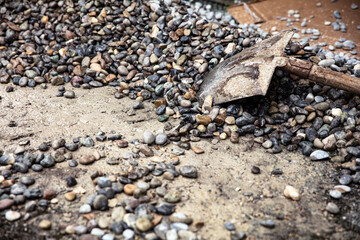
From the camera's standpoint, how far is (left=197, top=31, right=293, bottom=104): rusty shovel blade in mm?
2527

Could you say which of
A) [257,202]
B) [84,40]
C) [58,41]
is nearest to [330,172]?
[257,202]

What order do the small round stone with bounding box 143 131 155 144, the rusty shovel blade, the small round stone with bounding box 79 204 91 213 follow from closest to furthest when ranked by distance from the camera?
the small round stone with bounding box 79 204 91 213 < the small round stone with bounding box 143 131 155 144 < the rusty shovel blade

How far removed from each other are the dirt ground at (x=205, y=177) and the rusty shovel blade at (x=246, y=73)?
14.8 inches

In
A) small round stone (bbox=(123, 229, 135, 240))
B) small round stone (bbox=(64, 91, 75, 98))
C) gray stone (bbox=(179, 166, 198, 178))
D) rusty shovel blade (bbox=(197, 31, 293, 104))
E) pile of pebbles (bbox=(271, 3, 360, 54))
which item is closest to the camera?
small round stone (bbox=(123, 229, 135, 240))

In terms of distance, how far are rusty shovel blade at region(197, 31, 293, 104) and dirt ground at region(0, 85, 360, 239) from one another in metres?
0.38

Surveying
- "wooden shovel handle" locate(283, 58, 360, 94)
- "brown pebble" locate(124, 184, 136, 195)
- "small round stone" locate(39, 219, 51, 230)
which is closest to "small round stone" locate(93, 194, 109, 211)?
"brown pebble" locate(124, 184, 136, 195)

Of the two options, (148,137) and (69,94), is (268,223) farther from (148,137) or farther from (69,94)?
(69,94)

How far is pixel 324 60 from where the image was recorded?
Answer: 2.67m

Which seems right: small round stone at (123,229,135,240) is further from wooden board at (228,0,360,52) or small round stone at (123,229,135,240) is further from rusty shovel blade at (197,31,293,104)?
wooden board at (228,0,360,52)

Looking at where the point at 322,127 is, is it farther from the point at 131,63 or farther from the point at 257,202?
the point at 131,63

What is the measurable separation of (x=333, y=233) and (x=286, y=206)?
0.27 meters

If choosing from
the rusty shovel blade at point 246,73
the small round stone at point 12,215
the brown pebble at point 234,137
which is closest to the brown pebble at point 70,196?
the small round stone at point 12,215

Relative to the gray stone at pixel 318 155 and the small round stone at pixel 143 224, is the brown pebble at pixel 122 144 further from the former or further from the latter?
the gray stone at pixel 318 155

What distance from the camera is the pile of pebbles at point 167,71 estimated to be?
7.88 ft
